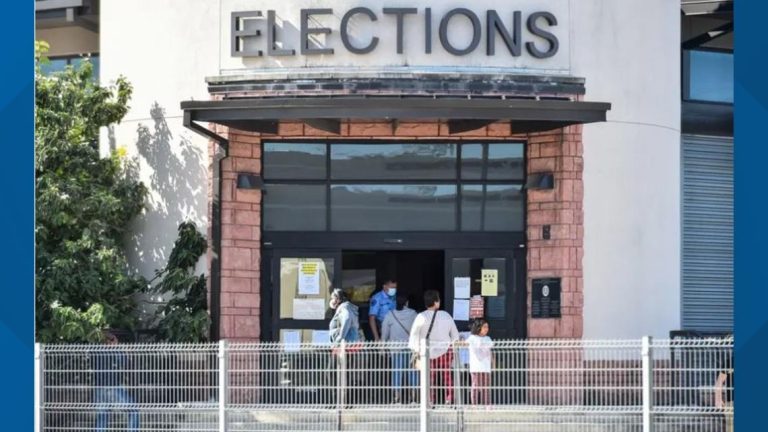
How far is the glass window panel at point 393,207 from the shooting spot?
19.3 metres

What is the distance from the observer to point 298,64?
1870 centimetres

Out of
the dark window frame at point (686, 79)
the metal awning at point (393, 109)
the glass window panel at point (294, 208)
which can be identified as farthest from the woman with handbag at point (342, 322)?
the dark window frame at point (686, 79)

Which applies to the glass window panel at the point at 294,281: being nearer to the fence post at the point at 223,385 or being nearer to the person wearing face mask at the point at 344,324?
the person wearing face mask at the point at 344,324

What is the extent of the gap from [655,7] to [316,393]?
300 inches

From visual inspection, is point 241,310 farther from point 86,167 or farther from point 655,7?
point 655,7

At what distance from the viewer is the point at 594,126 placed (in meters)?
19.2

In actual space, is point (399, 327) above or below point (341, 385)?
above

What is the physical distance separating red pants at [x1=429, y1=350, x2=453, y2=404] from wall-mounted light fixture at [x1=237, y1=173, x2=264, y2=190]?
417cm

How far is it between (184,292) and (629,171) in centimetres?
631

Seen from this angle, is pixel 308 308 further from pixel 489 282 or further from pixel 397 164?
pixel 489 282

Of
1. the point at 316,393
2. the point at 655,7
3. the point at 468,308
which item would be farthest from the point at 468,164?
the point at 316,393

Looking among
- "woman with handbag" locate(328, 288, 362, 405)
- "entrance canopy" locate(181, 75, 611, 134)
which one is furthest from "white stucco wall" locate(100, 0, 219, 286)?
"woman with handbag" locate(328, 288, 362, 405)

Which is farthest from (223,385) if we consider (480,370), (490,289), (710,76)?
(710,76)

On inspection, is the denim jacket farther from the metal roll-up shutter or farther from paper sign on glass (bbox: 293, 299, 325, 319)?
the metal roll-up shutter
